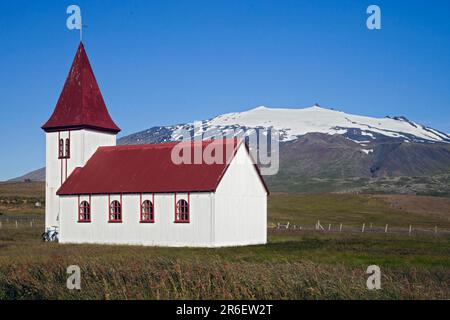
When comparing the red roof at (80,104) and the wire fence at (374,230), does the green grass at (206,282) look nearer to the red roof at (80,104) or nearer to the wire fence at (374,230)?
the red roof at (80,104)

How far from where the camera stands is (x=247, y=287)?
56.3 feet

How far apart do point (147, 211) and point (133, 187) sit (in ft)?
6.18

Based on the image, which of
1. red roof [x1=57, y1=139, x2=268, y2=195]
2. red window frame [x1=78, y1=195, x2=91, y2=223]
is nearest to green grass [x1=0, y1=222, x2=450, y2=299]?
red roof [x1=57, y1=139, x2=268, y2=195]

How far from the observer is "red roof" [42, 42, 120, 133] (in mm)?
50781

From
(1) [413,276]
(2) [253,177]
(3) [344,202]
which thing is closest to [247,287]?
(1) [413,276]

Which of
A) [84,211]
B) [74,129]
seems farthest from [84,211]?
[74,129]

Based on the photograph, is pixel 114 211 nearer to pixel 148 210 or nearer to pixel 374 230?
pixel 148 210

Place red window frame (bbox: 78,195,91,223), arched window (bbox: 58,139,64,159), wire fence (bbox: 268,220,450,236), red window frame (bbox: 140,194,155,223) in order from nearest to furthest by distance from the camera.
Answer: red window frame (bbox: 140,194,155,223), red window frame (bbox: 78,195,91,223), arched window (bbox: 58,139,64,159), wire fence (bbox: 268,220,450,236)

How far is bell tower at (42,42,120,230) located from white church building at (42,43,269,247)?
0.07 m

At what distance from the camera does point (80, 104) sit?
51.1 metres

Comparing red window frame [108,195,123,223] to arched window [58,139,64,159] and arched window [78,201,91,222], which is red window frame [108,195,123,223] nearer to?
arched window [78,201,91,222]

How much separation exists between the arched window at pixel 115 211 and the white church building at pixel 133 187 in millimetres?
68
